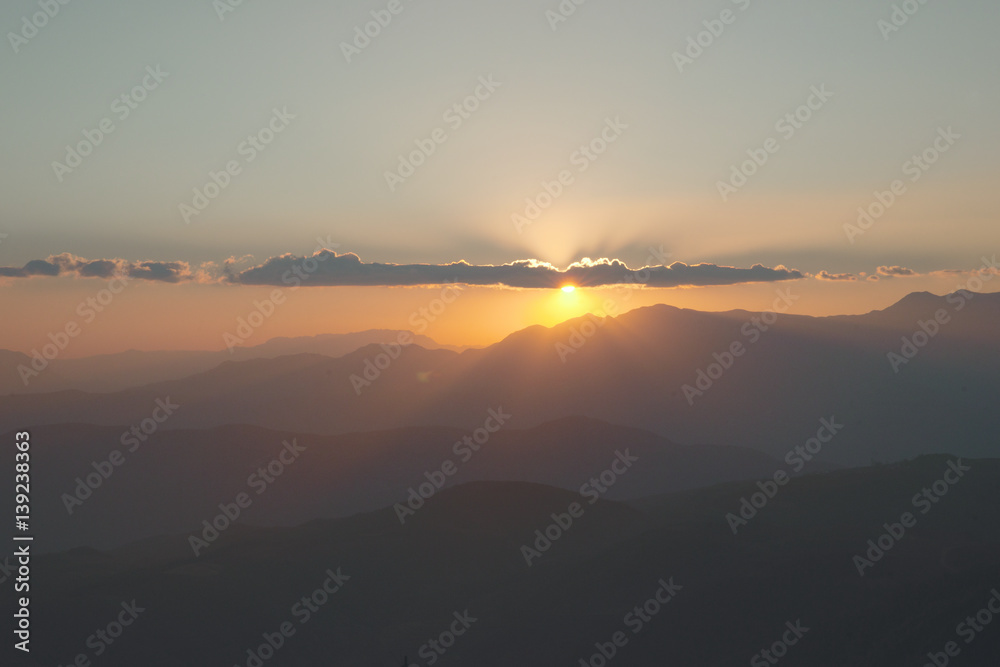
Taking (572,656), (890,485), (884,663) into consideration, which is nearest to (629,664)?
(572,656)

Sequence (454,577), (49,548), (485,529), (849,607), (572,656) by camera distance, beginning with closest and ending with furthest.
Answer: (849,607) < (572,656) < (454,577) < (485,529) < (49,548)

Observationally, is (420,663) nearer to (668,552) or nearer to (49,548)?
(668,552)

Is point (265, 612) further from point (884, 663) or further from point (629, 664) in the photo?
point (884, 663)

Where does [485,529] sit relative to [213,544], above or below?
below

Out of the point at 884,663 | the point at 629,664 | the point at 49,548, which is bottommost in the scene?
the point at 884,663

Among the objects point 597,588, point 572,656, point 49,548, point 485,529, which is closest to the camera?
point 572,656

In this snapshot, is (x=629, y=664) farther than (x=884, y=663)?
Yes
